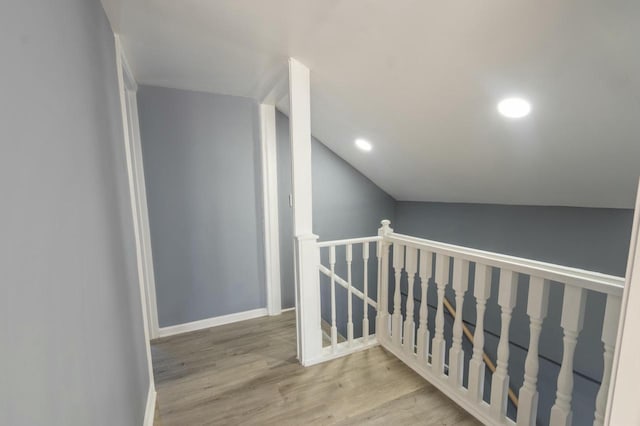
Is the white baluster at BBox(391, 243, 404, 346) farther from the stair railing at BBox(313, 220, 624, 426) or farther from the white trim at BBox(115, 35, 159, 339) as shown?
the white trim at BBox(115, 35, 159, 339)

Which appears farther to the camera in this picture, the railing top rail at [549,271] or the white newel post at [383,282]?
the white newel post at [383,282]

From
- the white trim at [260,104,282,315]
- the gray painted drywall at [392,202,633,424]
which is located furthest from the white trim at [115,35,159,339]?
the gray painted drywall at [392,202,633,424]

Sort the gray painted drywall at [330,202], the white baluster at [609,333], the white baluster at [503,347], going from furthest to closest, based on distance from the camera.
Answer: the gray painted drywall at [330,202] < the white baluster at [503,347] < the white baluster at [609,333]

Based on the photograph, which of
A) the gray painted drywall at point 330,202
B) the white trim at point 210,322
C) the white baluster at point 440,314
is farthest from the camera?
the gray painted drywall at point 330,202

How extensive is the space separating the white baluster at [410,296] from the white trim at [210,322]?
147cm

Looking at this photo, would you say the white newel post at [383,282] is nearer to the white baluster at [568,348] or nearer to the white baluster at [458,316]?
the white baluster at [458,316]

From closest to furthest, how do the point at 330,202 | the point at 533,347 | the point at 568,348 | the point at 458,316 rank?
1. the point at 568,348
2. the point at 533,347
3. the point at 458,316
4. the point at 330,202

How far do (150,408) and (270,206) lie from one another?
1.71 meters

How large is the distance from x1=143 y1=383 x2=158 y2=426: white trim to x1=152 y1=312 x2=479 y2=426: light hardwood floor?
0.11 feet

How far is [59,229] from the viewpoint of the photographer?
2.26 ft

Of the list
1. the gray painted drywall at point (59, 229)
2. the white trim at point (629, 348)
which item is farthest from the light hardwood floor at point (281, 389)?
the white trim at point (629, 348)

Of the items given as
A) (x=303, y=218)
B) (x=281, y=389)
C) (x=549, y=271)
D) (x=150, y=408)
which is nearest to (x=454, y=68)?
(x=549, y=271)

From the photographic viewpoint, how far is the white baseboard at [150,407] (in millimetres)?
1438

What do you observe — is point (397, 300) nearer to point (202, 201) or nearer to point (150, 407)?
point (150, 407)
